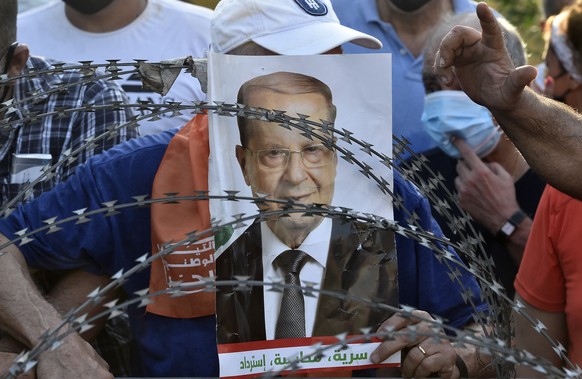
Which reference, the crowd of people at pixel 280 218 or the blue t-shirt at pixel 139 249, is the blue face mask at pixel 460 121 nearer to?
the crowd of people at pixel 280 218

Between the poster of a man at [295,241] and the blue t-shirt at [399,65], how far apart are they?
1399 mm

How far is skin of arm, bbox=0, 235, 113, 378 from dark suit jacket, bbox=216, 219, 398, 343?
359mm

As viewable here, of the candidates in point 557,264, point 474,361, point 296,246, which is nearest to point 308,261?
point 296,246

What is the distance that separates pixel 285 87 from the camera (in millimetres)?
2383

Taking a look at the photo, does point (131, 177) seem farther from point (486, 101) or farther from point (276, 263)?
point (486, 101)

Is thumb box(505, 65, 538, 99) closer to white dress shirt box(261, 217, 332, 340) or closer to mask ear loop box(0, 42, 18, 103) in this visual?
white dress shirt box(261, 217, 332, 340)

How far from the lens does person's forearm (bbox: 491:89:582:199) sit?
7.83 ft

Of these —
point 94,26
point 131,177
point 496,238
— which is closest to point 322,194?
point 131,177

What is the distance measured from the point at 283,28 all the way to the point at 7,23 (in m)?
1.05

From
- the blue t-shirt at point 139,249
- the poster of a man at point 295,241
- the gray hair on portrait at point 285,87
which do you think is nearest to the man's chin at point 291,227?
the poster of a man at point 295,241

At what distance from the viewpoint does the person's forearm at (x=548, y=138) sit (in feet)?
7.83

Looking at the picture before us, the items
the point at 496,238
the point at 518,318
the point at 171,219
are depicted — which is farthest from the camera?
the point at 496,238

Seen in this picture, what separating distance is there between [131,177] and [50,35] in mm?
1675

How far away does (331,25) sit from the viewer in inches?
107
